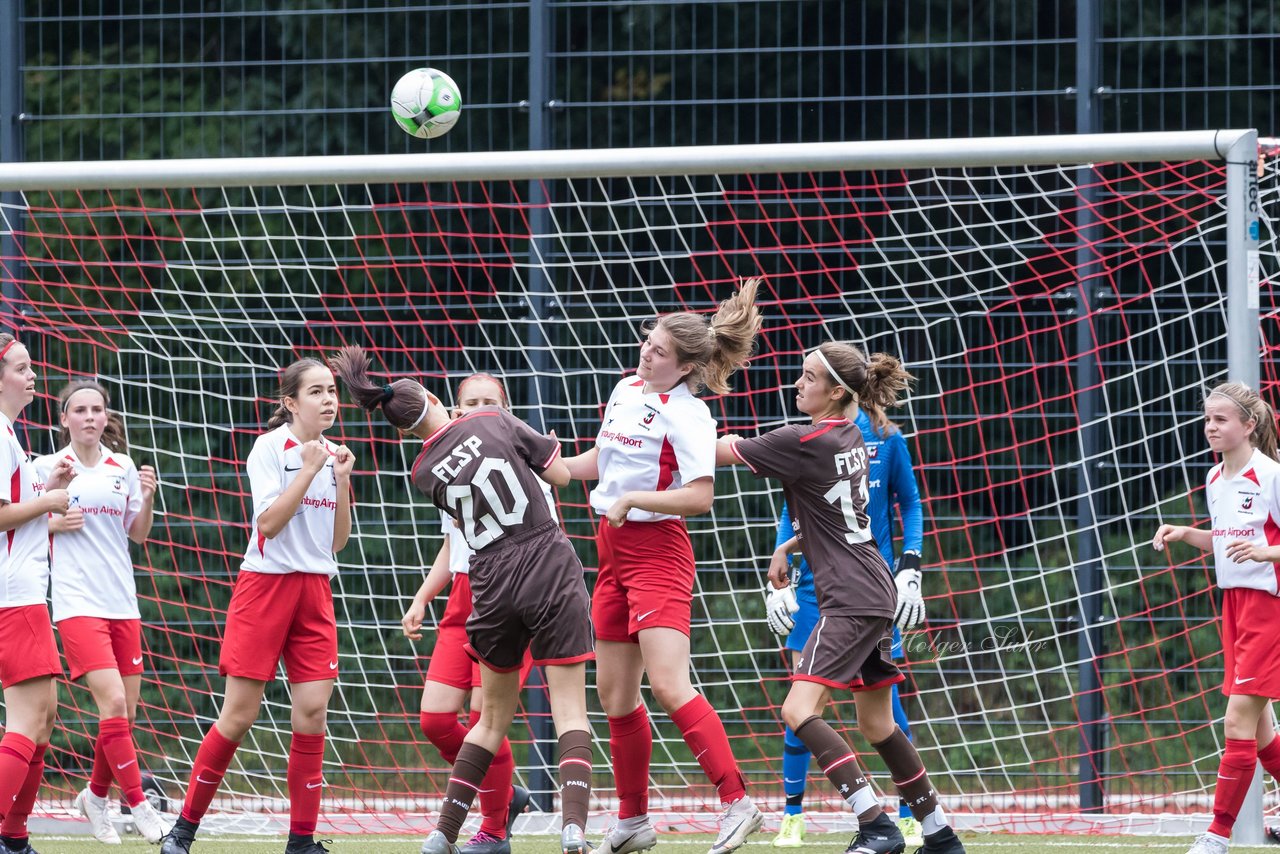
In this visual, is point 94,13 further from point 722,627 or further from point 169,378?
point 722,627

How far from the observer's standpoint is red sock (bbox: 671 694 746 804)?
207 inches

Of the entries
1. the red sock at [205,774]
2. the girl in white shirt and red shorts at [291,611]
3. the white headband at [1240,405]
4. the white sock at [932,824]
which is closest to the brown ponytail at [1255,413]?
the white headband at [1240,405]

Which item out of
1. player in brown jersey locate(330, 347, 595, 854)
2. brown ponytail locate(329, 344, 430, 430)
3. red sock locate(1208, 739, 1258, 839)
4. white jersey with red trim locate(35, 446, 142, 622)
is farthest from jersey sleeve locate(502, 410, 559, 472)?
red sock locate(1208, 739, 1258, 839)

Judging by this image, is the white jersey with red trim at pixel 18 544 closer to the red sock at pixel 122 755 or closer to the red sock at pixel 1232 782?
the red sock at pixel 122 755

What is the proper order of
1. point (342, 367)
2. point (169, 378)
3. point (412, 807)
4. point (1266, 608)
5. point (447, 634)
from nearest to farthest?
1. point (342, 367)
2. point (1266, 608)
3. point (447, 634)
4. point (412, 807)
5. point (169, 378)

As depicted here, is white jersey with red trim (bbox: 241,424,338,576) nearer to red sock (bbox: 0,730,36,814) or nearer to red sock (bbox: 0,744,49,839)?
red sock (bbox: 0,730,36,814)

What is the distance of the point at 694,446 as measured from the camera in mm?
5289

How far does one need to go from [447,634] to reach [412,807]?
2.09m

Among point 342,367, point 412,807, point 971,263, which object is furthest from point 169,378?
point 971,263

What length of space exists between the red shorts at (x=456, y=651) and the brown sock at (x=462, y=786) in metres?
0.77

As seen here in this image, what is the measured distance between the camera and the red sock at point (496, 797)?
5.86m

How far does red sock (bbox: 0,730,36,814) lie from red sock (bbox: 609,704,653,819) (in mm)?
1955

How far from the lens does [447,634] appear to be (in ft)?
20.2

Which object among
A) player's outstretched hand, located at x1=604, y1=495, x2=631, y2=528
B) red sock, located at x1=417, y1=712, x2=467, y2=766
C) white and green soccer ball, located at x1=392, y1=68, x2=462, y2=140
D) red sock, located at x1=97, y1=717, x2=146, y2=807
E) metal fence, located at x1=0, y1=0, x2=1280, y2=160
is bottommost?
red sock, located at x1=97, y1=717, x2=146, y2=807
